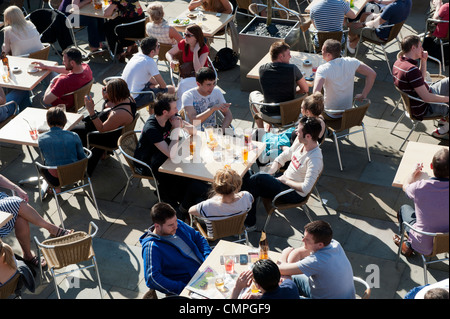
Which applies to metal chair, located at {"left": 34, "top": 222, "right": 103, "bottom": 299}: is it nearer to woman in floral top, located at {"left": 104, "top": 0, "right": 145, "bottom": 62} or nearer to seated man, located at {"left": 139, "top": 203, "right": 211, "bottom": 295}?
seated man, located at {"left": 139, "top": 203, "right": 211, "bottom": 295}

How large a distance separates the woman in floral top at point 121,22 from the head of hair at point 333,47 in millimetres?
3408

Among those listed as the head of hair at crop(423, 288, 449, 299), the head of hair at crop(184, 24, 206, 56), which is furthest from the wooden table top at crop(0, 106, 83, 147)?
the head of hair at crop(423, 288, 449, 299)

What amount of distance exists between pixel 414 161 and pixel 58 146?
139 inches

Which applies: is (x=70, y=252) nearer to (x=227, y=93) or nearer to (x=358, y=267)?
(x=358, y=267)

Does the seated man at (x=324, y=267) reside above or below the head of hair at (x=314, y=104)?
below

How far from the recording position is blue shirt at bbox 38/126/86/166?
6.06 meters

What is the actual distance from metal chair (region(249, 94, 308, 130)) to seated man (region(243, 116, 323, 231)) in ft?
2.92

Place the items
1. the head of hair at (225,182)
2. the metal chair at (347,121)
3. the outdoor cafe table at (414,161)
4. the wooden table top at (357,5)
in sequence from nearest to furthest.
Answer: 1. the head of hair at (225,182)
2. the outdoor cafe table at (414,161)
3. the metal chair at (347,121)
4. the wooden table top at (357,5)

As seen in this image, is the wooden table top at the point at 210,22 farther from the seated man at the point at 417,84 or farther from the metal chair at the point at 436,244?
the metal chair at the point at 436,244

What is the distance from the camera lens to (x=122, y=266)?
5809 millimetres

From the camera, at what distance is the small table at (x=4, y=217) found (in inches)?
214

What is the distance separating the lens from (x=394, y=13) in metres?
8.54

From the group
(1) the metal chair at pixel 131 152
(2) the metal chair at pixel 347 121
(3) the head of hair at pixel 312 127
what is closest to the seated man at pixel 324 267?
(3) the head of hair at pixel 312 127
